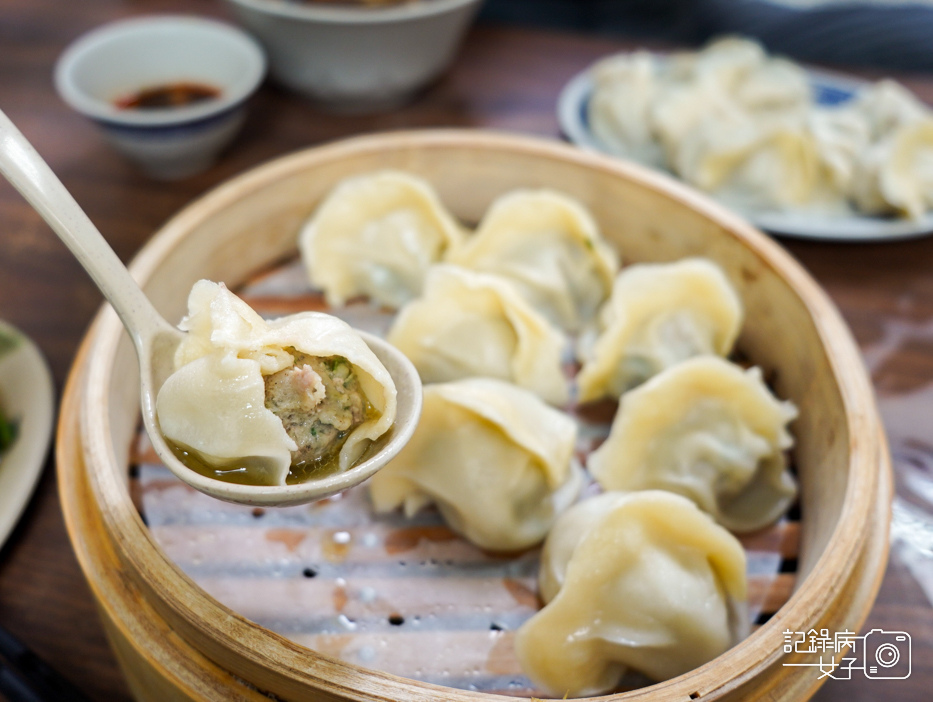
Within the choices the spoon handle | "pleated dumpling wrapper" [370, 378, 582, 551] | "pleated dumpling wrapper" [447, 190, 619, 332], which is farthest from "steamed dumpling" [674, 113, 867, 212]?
the spoon handle

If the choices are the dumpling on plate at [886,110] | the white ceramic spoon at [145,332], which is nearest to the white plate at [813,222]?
the dumpling on plate at [886,110]

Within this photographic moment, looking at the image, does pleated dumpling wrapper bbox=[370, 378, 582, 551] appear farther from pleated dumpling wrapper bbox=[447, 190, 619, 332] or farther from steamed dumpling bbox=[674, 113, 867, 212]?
steamed dumpling bbox=[674, 113, 867, 212]

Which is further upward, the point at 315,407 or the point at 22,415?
the point at 315,407

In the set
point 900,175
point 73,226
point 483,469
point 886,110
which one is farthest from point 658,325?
point 886,110

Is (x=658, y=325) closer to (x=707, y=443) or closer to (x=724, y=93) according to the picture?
(x=707, y=443)

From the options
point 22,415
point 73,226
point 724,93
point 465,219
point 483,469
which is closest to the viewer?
point 73,226

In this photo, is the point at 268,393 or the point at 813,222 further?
the point at 813,222

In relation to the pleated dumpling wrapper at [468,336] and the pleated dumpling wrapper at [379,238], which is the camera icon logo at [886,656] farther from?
the pleated dumpling wrapper at [379,238]

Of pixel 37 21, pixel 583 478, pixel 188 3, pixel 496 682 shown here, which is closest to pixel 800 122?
pixel 583 478
